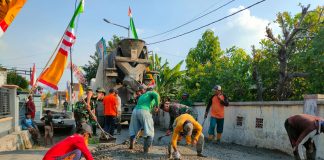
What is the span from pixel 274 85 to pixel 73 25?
742cm

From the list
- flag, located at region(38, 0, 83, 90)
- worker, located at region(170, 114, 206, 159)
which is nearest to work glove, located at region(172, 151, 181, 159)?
worker, located at region(170, 114, 206, 159)

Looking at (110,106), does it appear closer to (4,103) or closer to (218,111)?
(218,111)

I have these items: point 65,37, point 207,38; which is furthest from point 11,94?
point 207,38

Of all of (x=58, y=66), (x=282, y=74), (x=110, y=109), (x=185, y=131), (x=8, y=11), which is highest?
(x=8, y=11)

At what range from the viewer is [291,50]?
11.6 metres

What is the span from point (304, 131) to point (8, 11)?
19.6 ft

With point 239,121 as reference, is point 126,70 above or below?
above

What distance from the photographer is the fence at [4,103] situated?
34.1ft

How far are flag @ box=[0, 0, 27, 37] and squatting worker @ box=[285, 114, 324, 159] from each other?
5719 mm

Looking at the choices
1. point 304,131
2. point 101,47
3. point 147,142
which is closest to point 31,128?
point 101,47

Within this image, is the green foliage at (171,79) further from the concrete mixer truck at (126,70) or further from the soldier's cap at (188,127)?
the soldier's cap at (188,127)

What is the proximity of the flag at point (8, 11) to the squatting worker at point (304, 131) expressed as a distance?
572 cm

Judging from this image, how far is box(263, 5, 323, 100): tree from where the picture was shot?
10.9m

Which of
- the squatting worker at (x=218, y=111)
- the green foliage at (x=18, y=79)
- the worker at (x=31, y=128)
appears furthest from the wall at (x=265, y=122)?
the green foliage at (x=18, y=79)
